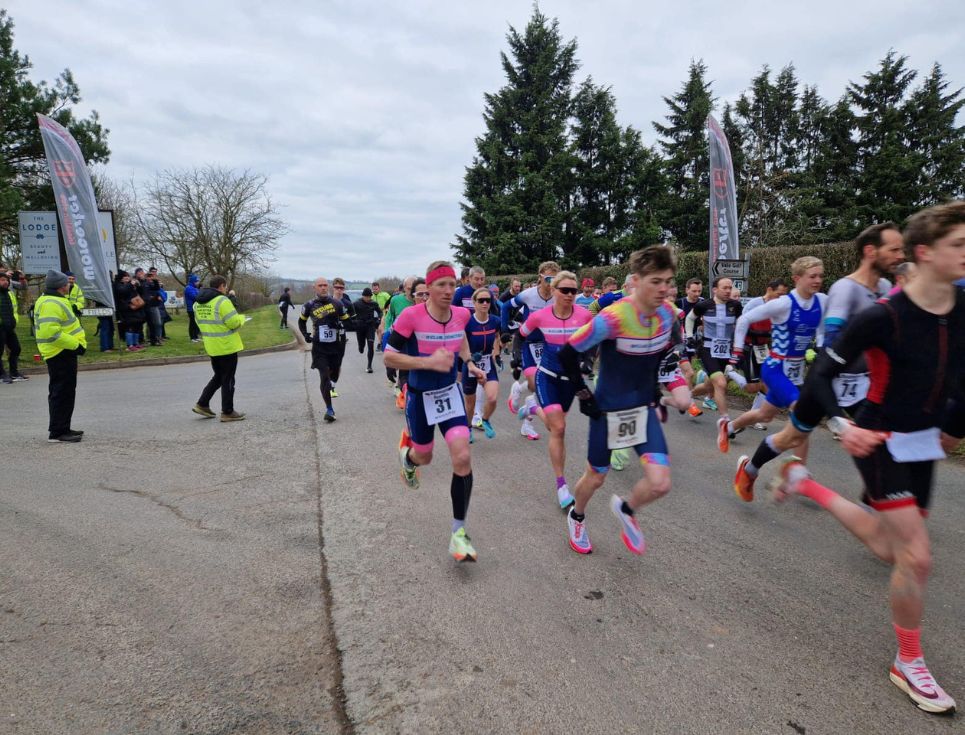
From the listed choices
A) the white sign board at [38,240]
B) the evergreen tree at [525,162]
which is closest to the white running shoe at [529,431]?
the white sign board at [38,240]

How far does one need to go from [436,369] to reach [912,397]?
8.57 feet

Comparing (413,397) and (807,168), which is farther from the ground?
(807,168)

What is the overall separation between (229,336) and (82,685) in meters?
6.32

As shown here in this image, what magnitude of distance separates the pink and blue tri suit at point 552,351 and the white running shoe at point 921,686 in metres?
2.83

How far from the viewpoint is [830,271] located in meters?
12.1

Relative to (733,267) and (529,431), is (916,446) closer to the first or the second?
(529,431)

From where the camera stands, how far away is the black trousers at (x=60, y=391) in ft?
23.1

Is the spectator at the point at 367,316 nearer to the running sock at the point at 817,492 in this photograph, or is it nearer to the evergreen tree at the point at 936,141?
the running sock at the point at 817,492

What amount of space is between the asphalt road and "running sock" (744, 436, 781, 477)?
1.38ft

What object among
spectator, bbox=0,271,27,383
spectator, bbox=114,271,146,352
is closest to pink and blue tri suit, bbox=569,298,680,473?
spectator, bbox=0,271,27,383

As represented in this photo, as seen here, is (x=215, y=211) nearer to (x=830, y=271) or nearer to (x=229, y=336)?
(x=229, y=336)

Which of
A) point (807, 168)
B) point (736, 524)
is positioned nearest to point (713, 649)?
point (736, 524)

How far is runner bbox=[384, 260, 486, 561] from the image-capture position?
3861 mm

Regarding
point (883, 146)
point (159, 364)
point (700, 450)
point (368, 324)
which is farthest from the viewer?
point (883, 146)
